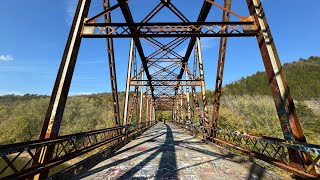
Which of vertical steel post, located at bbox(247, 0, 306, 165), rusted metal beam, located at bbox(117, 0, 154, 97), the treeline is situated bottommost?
vertical steel post, located at bbox(247, 0, 306, 165)

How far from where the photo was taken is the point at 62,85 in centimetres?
552

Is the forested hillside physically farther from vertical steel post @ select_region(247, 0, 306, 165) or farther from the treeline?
vertical steel post @ select_region(247, 0, 306, 165)

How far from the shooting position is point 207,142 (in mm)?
11648

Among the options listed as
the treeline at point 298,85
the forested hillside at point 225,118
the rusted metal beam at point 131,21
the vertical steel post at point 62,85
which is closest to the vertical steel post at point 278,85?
the rusted metal beam at point 131,21

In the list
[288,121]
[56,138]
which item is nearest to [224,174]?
[288,121]

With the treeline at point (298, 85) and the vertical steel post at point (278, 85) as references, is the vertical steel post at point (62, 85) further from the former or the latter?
the treeline at point (298, 85)

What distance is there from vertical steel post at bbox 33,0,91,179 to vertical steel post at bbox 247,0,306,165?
5497 millimetres

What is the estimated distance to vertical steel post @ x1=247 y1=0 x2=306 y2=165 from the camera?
4676 mm

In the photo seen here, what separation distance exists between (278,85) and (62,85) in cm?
561

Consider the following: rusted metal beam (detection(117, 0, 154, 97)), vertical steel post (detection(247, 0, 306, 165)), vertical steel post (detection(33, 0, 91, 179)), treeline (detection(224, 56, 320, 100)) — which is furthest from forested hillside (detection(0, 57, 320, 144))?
vertical steel post (detection(33, 0, 91, 179))

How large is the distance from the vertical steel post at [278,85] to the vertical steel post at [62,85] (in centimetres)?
550

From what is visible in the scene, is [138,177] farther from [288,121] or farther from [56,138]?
[288,121]

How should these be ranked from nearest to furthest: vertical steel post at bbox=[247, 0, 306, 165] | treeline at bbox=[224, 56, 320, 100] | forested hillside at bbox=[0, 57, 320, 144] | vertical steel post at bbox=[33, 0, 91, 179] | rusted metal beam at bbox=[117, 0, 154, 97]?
vertical steel post at bbox=[247, 0, 306, 165] < vertical steel post at bbox=[33, 0, 91, 179] < rusted metal beam at bbox=[117, 0, 154, 97] < forested hillside at bbox=[0, 57, 320, 144] < treeline at bbox=[224, 56, 320, 100]

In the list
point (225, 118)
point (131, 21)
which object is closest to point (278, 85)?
point (131, 21)
